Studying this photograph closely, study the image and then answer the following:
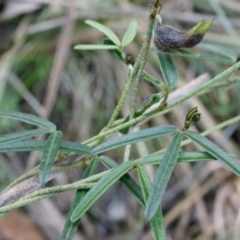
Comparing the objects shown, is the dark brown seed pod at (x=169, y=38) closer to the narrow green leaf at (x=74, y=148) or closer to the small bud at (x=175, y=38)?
the small bud at (x=175, y=38)

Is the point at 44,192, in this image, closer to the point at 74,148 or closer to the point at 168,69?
the point at 74,148

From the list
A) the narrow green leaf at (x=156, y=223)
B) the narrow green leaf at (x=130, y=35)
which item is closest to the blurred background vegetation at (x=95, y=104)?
the narrow green leaf at (x=130, y=35)

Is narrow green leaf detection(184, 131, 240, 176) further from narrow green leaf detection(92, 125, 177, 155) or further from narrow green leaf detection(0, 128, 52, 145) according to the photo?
narrow green leaf detection(0, 128, 52, 145)

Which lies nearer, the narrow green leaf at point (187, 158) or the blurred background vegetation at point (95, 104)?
the narrow green leaf at point (187, 158)

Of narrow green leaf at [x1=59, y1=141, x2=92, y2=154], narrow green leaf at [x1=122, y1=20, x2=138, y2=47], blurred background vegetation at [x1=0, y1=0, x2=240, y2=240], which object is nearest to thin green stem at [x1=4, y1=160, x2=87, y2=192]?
narrow green leaf at [x1=59, y1=141, x2=92, y2=154]

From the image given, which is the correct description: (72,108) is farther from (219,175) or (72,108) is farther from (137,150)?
(219,175)
